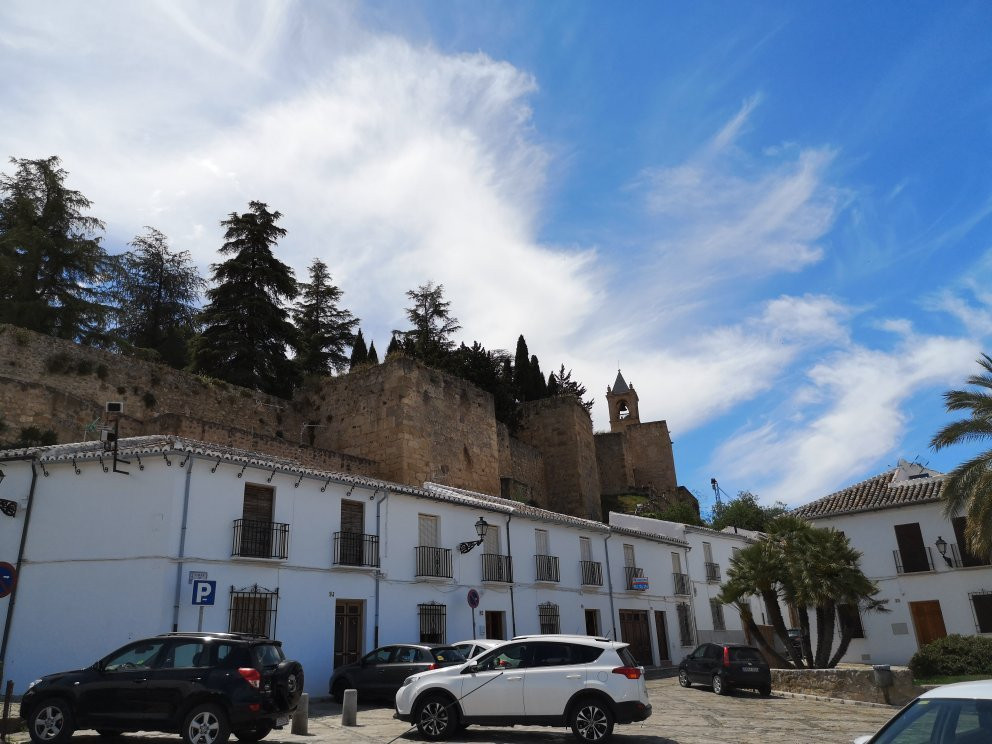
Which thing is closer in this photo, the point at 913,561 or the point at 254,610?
the point at 254,610

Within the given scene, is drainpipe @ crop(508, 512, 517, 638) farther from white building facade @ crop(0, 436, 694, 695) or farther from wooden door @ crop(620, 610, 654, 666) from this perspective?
wooden door @ crop(620, 610, 654, 666)

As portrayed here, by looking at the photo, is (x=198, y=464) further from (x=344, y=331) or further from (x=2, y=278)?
(x=344, y=331)

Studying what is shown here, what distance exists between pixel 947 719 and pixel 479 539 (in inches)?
588

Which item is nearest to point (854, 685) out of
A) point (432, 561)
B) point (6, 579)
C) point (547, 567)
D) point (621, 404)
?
point (547, 567)

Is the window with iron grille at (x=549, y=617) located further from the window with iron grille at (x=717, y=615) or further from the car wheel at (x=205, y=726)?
the car wheel at (x=205, y=726)

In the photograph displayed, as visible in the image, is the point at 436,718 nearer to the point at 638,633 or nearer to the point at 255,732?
the point at 255,732

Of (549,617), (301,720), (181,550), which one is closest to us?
(301,720)

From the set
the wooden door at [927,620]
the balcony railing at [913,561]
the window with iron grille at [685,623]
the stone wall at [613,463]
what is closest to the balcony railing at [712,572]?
the window with iron grille at [685,623]

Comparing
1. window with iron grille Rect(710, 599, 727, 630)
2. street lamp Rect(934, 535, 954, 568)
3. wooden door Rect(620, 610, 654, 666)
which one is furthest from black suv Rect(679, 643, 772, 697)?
window with iron grille Rect(710, 599, 727, 630)

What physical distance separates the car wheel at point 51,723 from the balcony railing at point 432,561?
932cm

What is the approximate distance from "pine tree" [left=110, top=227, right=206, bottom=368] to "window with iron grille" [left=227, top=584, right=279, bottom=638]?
915 inches

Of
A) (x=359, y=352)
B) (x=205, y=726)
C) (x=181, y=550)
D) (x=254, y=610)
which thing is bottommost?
(x=205, y=726)

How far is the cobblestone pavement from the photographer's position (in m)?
9.48

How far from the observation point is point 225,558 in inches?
547
